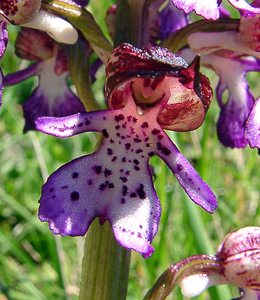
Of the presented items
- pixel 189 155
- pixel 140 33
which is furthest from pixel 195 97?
pixel 189 155

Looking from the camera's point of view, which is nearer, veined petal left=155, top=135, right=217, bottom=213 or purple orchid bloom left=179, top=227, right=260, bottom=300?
veined petal left=155, top=135, right=217, bottom=213

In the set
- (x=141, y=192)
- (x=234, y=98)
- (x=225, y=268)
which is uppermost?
(x=141, y=192)

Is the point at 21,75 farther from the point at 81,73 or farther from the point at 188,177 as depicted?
the point at 188,177

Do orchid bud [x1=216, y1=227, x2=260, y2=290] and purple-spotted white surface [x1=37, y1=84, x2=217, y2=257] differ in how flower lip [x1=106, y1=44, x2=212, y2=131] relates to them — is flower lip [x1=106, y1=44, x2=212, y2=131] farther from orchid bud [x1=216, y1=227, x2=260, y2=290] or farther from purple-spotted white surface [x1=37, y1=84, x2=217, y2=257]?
orchid bud [x1=216, y1=227, x2=260, y2=290]

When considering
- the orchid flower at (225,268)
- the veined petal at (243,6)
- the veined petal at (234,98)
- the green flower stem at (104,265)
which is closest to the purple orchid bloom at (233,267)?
the orchid flower at (225,268)

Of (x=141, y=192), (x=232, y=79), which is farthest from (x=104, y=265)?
(x=232, y=79)

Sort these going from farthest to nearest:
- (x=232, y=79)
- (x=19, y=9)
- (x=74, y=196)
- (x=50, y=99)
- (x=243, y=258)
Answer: (x=50, y=99)
(x=232, y=79)
(x=243, y=258)
(x=19, y=9)
(x=74, y=196)

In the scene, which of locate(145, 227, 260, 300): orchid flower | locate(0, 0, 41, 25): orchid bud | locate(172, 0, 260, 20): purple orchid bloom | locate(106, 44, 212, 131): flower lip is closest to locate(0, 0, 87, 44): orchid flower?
locate(0, 0, 41, 25): orchid bud

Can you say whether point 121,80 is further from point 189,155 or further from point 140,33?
point 189,155
